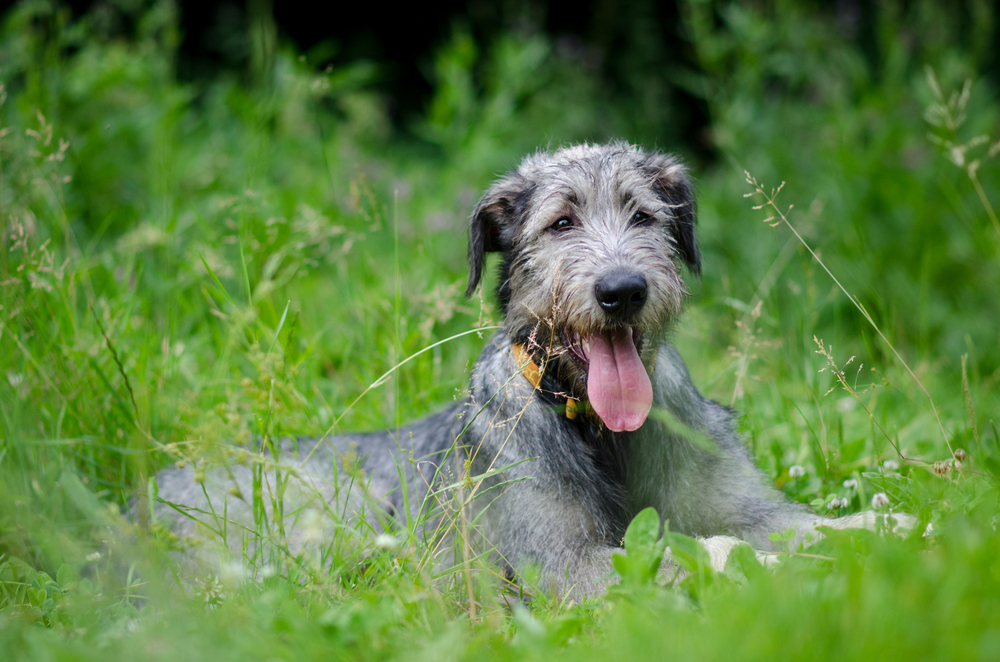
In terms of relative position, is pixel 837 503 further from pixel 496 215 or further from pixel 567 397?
pixel 496 215

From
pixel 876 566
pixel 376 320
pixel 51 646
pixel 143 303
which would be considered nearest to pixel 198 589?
pixel 51 646

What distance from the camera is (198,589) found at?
8.45 feet

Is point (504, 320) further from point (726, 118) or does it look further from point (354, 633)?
point (726, 118)

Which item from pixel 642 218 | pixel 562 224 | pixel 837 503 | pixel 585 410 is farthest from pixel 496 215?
pixel 837 503

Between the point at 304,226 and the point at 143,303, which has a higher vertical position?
the point at 304,226

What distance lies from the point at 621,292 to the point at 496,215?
1032 mm

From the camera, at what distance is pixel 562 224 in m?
3.36

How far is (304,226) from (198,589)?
2660mm

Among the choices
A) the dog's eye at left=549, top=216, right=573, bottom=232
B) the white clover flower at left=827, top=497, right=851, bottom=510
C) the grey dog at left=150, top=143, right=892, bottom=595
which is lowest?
the white clover flower at left=827, top=497, right=851, bottom=510

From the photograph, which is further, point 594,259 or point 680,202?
point 680,202

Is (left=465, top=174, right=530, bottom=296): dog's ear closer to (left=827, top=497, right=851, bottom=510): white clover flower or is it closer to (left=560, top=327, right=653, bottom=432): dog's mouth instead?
(left=560, top=327, right=653, bottom=432): dog's mouth

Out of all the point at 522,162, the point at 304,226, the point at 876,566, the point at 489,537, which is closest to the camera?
the point at 876,566

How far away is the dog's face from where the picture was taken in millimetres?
2938

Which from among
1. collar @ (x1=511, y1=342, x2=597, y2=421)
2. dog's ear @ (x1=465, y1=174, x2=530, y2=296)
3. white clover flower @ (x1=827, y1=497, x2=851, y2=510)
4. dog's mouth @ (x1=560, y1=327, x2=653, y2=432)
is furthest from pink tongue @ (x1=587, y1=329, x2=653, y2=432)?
white clover flower @ (x1=827, y1=497, x2=851, y2=510)
